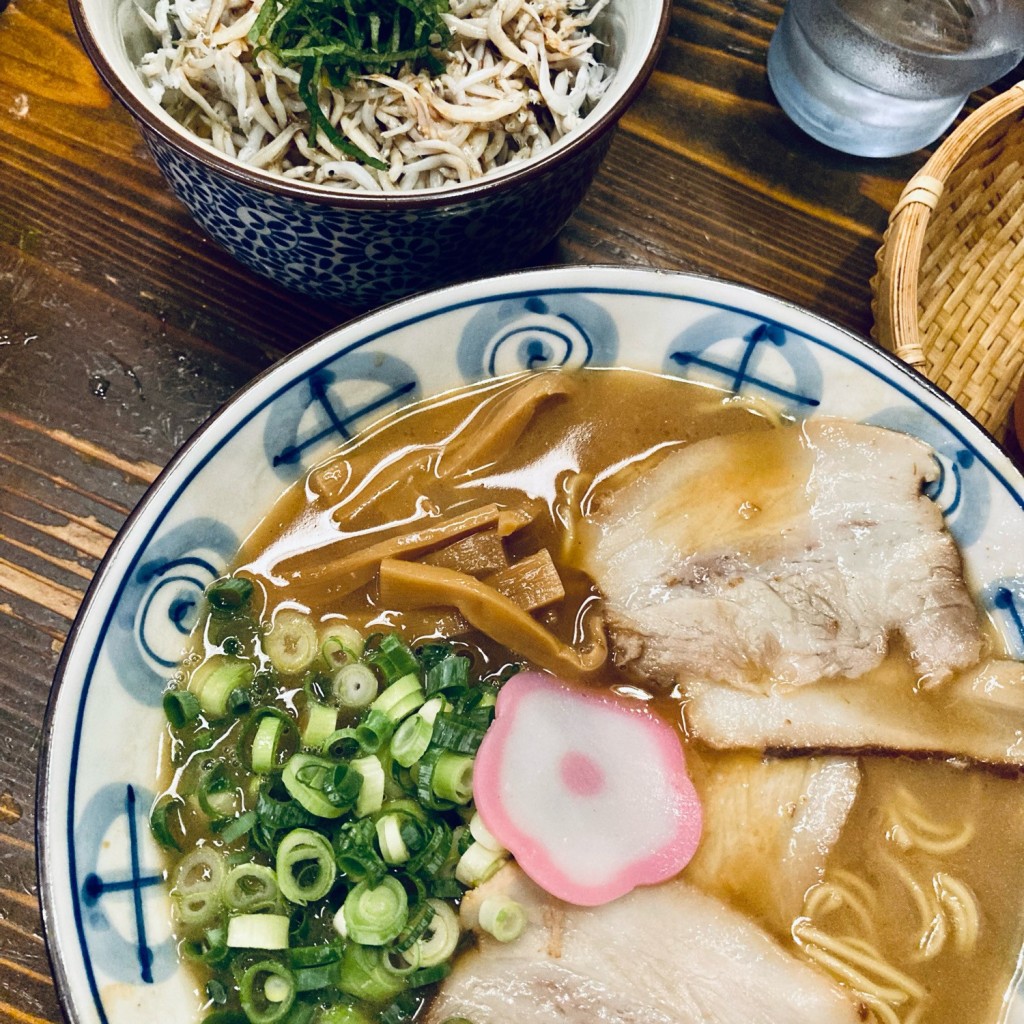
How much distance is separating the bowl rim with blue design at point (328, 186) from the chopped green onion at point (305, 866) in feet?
3.87

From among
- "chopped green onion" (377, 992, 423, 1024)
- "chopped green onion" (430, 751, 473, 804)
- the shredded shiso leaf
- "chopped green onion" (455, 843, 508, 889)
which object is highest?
the shredded shiso leaf

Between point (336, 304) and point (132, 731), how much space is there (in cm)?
106

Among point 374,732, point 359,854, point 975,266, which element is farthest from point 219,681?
point 975,266

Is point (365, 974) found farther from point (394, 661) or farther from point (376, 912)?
point (394, 661)

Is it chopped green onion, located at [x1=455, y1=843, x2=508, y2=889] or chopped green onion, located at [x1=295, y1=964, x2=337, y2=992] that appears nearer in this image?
chopped green onion, located at [x1=295, y1=964, x2=337, y2=992]

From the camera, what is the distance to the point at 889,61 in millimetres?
2451

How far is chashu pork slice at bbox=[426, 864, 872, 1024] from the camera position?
1.81 m

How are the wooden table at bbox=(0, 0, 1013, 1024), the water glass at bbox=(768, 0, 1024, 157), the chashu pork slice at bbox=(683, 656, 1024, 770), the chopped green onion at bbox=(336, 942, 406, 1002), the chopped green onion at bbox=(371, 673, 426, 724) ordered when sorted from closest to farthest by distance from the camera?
the chopped green onion at bbox=(336, 942, 406, 1002)
the chopped green onion at bbox=(371, 673, 426, 724)
the chashu pork slice at bbox=(683, 656, 1024, 770)
the wooden table at bbox=(0, 0, 1013, 1024)
the water glass at bbox=(768, 0, 1024, 157)

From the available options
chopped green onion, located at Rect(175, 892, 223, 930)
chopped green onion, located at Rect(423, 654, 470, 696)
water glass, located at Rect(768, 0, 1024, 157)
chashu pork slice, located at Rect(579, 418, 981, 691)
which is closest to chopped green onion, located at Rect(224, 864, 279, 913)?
chopped green onion, located at Rect(175, 892, 223, 930)

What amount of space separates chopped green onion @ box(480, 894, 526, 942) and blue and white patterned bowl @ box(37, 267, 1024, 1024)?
568 millimetres

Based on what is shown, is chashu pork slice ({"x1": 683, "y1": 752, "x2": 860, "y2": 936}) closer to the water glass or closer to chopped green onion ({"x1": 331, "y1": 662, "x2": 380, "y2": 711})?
chopped green onion ({"x1": 331, "y1": 662, "x2": 380, "y2": 711})

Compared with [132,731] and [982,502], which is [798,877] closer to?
[982,502]

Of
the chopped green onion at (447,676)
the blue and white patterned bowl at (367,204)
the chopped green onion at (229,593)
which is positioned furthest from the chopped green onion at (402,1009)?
the blue and white patterned bowl at (367,204)

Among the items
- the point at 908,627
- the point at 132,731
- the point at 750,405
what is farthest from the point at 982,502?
the point at 132,731
